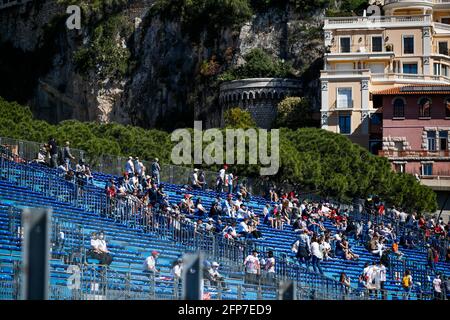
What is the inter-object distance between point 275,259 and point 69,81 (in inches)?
2838

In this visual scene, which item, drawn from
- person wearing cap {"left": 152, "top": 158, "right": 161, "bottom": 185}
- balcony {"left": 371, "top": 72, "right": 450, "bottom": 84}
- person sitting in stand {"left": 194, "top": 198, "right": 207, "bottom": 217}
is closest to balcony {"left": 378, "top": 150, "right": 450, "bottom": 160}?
balcony {"left": 371, "top": 72, "right": 450, "bottom": 84}

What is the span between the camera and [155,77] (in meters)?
103

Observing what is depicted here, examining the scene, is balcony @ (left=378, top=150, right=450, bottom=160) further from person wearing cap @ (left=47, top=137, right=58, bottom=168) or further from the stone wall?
person wearing cap @ (left=47, top=137, right=58, bottom=168)

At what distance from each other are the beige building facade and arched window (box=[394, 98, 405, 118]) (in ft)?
6.48

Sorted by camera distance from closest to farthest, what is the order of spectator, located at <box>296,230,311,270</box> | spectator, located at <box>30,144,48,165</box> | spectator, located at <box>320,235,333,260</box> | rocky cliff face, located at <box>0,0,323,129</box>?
spectator, located at <box>296,230,311,270</box>, spectator, located at <box>320,235,333,260</box>, spectator, located at <box>30,144,48,165</box>, rocky cliff face, located at <box>0,0,323,129</box>

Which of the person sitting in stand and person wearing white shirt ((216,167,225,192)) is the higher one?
person wearing white shirt ((216,167,225,192))

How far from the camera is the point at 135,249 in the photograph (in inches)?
1404

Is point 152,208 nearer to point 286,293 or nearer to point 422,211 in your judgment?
point 286,293

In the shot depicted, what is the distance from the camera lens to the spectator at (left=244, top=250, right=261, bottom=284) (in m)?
32.6

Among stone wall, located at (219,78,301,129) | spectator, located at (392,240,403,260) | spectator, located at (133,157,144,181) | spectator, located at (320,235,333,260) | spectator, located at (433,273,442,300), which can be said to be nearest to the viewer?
spectator, located at (433,273,442,300)

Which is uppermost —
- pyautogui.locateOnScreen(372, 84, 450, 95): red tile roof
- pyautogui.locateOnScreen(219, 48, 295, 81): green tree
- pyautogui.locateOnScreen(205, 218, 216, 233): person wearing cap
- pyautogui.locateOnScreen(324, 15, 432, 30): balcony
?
pyautogui.locateOnScreen(324, 15, 432, 30): balcony

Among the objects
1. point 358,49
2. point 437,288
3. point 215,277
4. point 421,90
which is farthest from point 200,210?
point 358,49

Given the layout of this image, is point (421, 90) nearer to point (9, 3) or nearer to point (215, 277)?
point (9, 3)

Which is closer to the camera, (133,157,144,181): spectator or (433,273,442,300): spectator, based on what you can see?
(433,273,442,300): spectator
